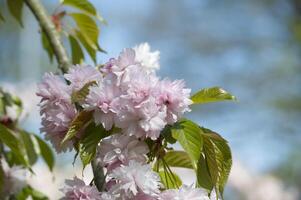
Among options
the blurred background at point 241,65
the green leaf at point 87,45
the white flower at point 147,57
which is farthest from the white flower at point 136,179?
the blurred background at point 241,65

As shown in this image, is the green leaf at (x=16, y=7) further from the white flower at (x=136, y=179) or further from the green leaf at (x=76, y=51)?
the white flower at (x=136, y=179)

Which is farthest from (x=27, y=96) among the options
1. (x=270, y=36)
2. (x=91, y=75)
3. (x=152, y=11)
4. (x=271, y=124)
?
(x=152, y=11)

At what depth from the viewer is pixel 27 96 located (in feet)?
7.20

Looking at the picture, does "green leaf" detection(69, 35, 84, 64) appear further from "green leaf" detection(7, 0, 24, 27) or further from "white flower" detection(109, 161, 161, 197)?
"white flower" detection(109, 161, 161, 197)

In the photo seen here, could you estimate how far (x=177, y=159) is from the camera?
24.9 inches

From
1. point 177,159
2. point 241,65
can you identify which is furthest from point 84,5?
point 241,65

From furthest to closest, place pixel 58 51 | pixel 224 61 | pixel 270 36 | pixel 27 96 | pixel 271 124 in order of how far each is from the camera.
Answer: pixel 224 61 < pixel 270 36 < pixel 271 124 < pixel 27 96 < pixel 58 51

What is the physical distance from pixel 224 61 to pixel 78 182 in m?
7.17

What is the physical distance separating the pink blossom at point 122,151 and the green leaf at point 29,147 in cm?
43

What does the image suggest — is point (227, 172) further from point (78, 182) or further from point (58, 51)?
point (58, 51)

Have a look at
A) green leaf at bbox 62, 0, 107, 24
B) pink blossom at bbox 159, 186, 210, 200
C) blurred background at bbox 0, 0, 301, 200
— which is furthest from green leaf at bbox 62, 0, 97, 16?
blurred background at bbox 0, 0, 301, 200

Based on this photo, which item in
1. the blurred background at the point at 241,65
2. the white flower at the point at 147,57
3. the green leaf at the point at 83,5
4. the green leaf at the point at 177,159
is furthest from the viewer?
the blurred background at the point at 241,65

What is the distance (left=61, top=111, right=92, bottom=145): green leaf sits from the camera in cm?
56

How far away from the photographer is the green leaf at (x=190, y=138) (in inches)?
21.0
